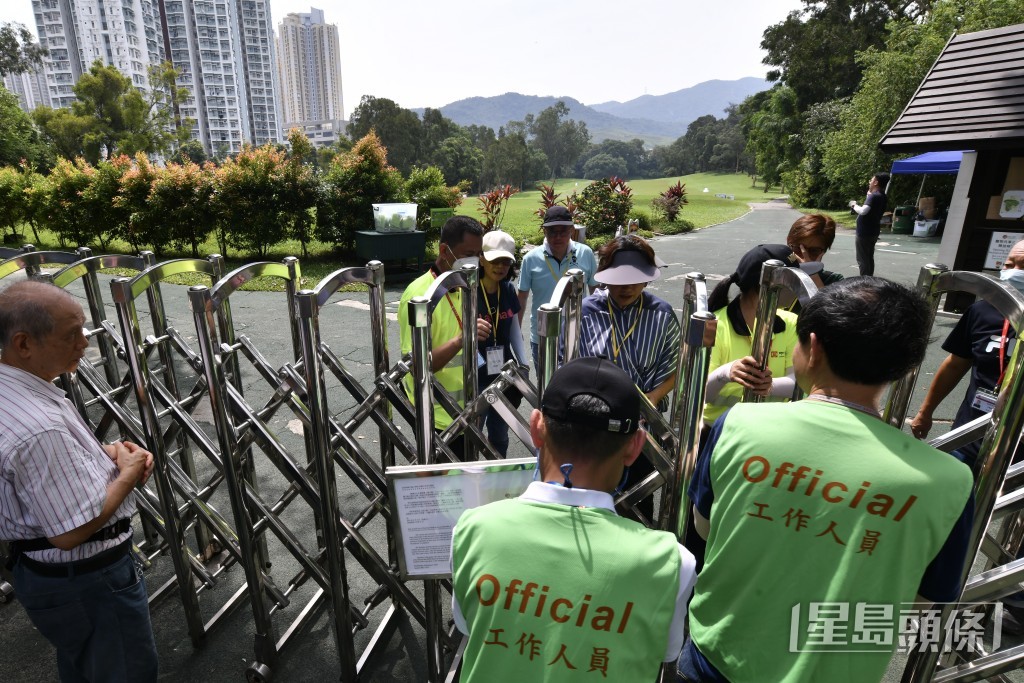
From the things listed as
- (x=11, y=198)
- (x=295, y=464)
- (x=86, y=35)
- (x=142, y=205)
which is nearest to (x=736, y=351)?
(x=295, y=464)

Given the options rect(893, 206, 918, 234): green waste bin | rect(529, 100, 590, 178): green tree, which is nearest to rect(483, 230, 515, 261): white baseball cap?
rect(893, 206, 918, 234): green waste bin

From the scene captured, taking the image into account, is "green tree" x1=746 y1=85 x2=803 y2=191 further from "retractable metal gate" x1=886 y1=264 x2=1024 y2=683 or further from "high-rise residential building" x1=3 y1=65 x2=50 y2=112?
"high-rise residential building" x1=3 y1=65 x2=50 y2=112

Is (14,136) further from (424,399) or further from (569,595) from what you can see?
(569,595)

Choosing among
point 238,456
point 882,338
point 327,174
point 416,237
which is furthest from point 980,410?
point 327,174

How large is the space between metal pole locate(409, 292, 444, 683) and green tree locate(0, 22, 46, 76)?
56.7 metres

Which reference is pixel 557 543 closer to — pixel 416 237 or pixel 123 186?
pixel 416 237

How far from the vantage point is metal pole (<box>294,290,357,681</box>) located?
1.85 meters

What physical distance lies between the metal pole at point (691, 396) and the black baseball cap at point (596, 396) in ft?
1.20

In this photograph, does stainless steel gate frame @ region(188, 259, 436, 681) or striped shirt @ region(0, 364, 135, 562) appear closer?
striped shirt @ region(0, 364, 135, 562)

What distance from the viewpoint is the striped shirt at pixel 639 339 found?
9.43ft

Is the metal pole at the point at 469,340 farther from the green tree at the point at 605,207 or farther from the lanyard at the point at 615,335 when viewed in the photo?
the green tree at the point at 605,207

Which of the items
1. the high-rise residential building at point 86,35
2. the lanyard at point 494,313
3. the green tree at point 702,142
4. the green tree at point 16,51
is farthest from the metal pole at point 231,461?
the high-rise residential building at point 86,35

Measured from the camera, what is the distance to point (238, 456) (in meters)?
2.26

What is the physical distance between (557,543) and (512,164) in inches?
3124
